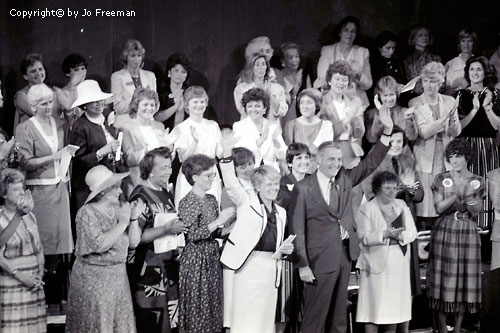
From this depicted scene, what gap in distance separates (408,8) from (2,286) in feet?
15.5

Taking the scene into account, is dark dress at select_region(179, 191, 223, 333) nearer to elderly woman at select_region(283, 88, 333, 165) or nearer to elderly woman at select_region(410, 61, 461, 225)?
elderly woman at select_region(283, 88, 333, 165)

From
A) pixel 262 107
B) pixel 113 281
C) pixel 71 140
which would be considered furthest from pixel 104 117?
pixel 113 281

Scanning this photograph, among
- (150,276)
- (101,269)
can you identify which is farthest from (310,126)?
(101,269)

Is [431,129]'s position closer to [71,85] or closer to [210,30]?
[210,30]

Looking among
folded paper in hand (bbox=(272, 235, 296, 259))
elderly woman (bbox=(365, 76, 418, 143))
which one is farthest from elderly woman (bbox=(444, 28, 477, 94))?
folded paper in hand (bbox=(272, 235, 296, 259))

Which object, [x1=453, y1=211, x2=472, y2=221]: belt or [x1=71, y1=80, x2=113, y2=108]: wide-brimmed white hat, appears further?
[x1=453, y1=211, x2=472, y2=221]: belt

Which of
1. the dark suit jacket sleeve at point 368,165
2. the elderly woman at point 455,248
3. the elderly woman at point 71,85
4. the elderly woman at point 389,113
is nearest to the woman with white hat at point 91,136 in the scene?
the elderly woman at point 71,85

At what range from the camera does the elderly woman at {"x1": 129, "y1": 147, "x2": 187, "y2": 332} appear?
5.91m

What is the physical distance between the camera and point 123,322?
568cm

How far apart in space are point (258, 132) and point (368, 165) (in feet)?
2.76

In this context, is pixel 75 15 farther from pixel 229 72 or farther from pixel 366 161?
pixel 366 161

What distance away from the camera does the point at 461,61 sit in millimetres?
8242

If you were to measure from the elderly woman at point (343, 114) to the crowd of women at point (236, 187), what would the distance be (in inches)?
0.5

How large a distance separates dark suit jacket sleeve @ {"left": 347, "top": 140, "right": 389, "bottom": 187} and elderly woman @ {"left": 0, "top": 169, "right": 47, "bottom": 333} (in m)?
2.37
